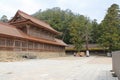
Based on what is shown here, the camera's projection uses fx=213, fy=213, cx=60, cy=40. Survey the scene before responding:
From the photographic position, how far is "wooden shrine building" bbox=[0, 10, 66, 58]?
2531cm

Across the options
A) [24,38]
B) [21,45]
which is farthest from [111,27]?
[21,45]

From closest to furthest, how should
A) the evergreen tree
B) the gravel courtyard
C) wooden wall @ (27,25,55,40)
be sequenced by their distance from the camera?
the gravel courtyard → wooden wall @ (27,25,55,40) → the evergreen tree

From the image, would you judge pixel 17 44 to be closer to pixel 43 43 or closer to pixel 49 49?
pixel 43 43

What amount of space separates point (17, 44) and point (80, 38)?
24234 mm

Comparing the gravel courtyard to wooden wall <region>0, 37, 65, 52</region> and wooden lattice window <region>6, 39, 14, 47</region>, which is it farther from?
wooden lattice window <region>6, 39, 14, 47</region>

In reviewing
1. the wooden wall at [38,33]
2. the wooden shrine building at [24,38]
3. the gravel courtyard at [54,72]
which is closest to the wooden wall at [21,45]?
the wooden shrine building at [24,38]

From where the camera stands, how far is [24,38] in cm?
2830

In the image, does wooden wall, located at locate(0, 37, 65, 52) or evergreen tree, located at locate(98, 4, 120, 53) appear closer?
wooden wall, located at locate(0, 37, 65, 52)

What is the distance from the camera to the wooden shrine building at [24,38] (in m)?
25.3

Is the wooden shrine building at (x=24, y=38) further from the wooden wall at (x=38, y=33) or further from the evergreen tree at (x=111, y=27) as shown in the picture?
the evergreen tree at (x=111, y=27)

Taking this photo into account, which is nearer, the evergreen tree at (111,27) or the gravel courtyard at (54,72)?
the gravel courtyard at (54,72)

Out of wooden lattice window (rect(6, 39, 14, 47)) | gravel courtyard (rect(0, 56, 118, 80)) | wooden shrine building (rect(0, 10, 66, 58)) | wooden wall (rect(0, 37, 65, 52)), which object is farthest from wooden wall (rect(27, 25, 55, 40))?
gravel courtyard (rect(0, 56, 118, 80))

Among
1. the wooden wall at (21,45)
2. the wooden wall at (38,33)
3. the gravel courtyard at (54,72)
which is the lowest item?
the gravel courtyard at (54,72)

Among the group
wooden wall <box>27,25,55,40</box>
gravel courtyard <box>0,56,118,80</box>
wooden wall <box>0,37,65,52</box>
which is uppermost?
wooden wall <box>27,25,55,40</box>
